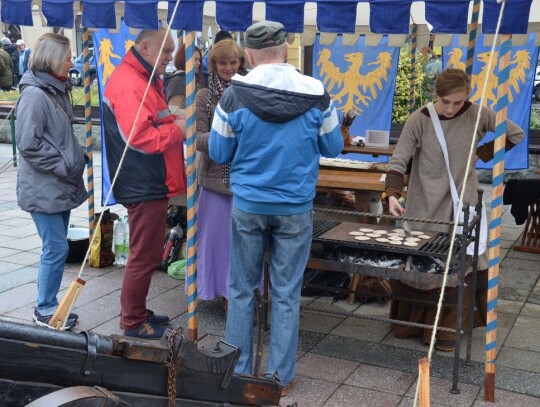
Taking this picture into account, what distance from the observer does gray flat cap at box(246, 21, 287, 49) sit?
3355 millimetres

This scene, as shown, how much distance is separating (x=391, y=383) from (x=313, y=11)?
3770mm

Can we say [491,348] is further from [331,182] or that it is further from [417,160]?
[331,182]

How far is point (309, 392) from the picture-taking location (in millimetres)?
3910

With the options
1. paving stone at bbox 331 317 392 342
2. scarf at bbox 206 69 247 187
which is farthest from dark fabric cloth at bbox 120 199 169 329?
paving stone at bbox 331 317 392 342

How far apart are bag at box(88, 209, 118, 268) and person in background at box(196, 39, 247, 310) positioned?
1385 millimetres

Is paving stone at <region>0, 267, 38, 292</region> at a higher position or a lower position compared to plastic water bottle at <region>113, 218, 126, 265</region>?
lower

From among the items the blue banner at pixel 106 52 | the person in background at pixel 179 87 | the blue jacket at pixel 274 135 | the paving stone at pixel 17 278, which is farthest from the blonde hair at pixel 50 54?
the blue banner at pixel 106 52

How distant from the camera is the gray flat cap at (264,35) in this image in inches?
132

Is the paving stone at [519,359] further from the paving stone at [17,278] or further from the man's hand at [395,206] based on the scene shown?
the paving stone at [17,278]

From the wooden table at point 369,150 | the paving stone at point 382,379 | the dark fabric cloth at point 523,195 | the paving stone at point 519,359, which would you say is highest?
the wooden table at point 369,150

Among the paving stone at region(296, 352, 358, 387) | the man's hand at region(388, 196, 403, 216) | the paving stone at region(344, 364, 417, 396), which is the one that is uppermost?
the man's hand at region(388, 196, 403, 216)

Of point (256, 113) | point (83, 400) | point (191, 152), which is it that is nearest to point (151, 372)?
point (83, 400)

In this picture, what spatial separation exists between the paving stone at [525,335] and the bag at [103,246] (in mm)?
3243

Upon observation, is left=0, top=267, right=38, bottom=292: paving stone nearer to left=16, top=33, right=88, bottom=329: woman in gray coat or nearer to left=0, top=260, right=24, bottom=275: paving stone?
left=0, top=260, right=24, bottom=275: paving stone
